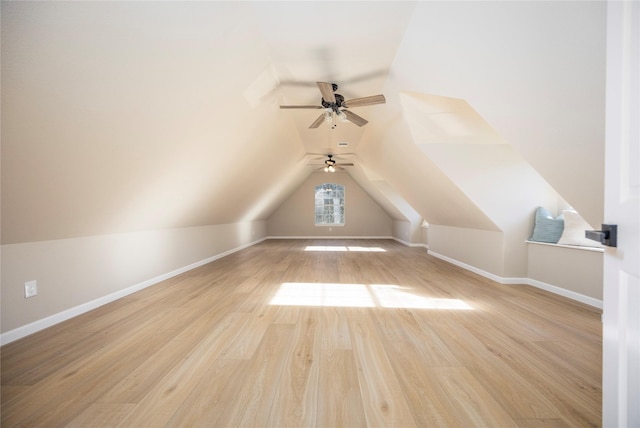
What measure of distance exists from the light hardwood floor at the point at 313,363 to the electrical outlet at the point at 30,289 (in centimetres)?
33

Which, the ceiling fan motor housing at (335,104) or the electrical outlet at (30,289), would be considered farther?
the ceiling fan motor housing at (335,104)

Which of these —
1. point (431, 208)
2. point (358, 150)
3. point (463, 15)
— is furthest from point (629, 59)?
point (358, 150)

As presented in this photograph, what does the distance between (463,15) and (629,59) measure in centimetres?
139

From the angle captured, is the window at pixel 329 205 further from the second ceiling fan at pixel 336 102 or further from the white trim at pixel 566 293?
the white trim at pixel 566 293

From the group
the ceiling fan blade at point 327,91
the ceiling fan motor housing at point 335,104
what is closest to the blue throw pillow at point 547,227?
the ceiling fan motor housing at point 335,104

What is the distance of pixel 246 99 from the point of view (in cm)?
321

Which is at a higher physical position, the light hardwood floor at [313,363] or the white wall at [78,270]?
the white wall at [78,270]

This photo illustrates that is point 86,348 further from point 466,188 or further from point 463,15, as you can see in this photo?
point 466,188

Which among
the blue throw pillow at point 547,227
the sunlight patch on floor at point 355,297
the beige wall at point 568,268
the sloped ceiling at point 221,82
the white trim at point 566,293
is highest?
the sloped ceiling at point 221,82

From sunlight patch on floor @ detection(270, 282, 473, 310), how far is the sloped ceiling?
63.9 inches

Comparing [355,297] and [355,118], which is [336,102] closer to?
[355,118]

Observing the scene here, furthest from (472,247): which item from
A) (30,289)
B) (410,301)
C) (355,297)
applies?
(30,289)

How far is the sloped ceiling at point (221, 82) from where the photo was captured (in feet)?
5.16

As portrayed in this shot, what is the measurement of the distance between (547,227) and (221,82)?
4317mm
